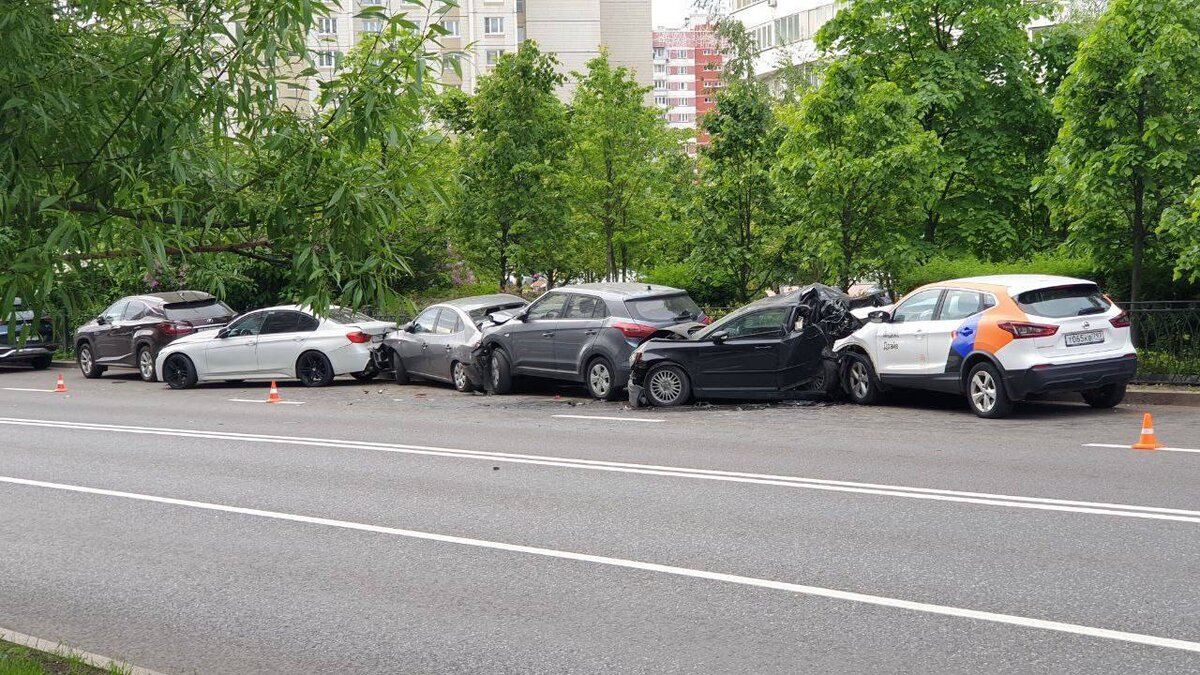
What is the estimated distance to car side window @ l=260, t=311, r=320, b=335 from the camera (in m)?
24.1

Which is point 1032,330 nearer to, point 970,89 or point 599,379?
point 599,379

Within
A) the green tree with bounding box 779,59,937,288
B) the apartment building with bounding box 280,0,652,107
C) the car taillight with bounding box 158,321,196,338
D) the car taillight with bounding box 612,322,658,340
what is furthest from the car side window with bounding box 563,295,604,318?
the apartment building with bounding box 280,0,652,107

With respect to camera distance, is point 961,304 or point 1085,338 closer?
point 1085,338

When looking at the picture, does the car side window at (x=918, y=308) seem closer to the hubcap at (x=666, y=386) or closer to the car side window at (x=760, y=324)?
the car side window at (x=760, y=324)

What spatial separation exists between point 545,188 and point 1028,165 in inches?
388

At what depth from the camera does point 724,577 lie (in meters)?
7.96

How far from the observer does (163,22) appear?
6.41m

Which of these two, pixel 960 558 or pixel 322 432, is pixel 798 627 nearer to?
pixel 960 558

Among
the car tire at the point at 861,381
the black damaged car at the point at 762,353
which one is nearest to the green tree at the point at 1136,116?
the black damaged car at the point at 762,353

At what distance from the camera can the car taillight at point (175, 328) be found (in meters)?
27.0

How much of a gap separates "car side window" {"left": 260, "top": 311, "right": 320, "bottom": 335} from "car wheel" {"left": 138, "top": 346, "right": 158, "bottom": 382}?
13.7 ft

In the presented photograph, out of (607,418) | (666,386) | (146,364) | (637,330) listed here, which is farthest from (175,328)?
(607,418)

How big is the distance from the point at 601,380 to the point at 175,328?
11.5 m

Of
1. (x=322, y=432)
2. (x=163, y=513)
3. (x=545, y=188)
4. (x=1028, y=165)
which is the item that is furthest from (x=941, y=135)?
(x=163, y=513)
